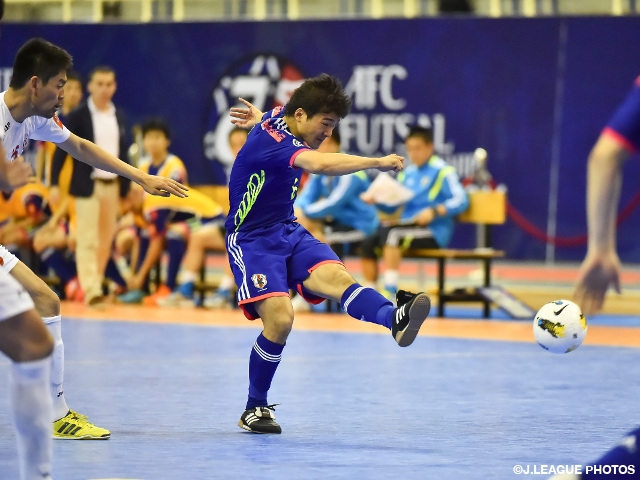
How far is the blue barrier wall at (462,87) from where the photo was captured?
16531mm

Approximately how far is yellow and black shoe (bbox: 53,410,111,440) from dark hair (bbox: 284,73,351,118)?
2027 millimetres

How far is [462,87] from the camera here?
16922 millimetres

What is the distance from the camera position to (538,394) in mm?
7703

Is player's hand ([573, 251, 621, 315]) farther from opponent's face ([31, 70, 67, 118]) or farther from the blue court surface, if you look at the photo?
opponent's face ([31, 70, 67, 118])

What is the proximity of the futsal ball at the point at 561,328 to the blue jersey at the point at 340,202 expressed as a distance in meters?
5.50

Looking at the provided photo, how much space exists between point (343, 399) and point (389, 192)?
18.2 feet

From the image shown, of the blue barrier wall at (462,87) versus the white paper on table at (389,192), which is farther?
the blue barrier wall at (462,87)

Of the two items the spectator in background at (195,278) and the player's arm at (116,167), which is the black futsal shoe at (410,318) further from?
the spectator in background at (195,278)

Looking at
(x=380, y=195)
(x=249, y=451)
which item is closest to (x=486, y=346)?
(x=380, y=195)

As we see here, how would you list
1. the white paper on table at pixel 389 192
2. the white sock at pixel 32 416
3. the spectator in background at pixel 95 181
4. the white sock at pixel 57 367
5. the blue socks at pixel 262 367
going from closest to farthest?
the white sock at pixel 32 416 → the white sock at pixel 57 367 → the blue socks at pixel 262 367 → the spectator in background at pixel 95 181 → the white paper on table at pixel 389 192

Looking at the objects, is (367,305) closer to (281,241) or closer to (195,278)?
(281,241)

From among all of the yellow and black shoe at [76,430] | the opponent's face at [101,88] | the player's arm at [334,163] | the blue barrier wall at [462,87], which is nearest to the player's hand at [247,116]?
the player's arm at [334,163]

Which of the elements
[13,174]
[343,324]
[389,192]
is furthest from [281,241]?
[389,192]

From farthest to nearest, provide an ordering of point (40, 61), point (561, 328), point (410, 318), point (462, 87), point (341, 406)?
point (462, 87) < point (341, 406) < point (561, 328) < point (410, 318) < point (40, 61)
